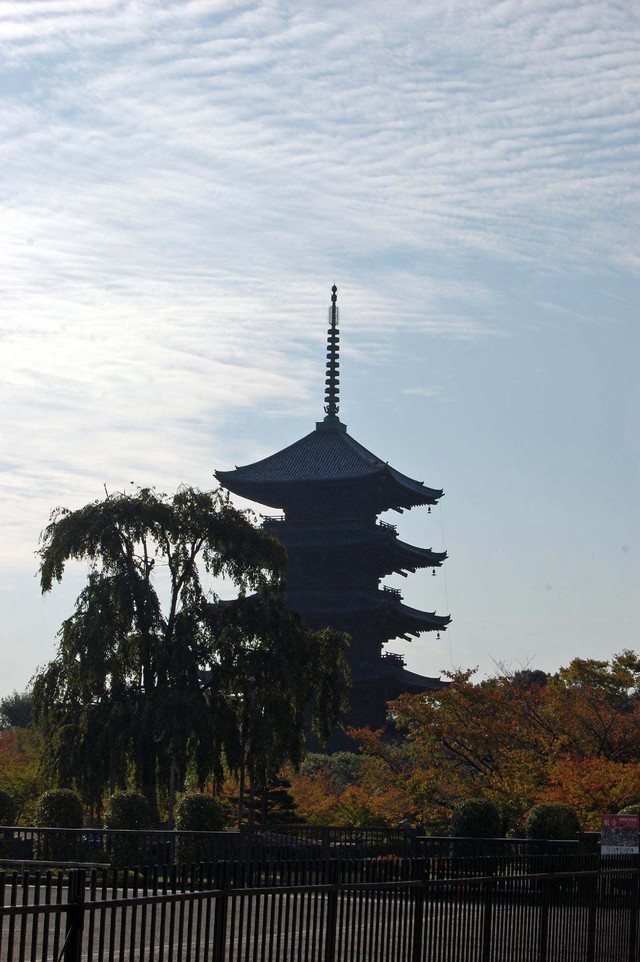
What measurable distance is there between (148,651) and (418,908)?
24.5m

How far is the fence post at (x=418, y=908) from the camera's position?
A: 397 inches

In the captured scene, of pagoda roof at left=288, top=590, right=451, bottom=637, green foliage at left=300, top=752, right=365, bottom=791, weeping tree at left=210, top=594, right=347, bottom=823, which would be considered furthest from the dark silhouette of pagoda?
weeping tree at left=210, top=594, right=347, bottom=823

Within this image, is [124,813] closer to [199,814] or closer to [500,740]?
[199,814]

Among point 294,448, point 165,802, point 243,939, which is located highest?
point 294,448

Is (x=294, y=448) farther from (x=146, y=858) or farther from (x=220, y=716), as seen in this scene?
(x=146, y=858)

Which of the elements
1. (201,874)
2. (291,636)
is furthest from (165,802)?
(201,874)

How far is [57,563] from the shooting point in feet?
114

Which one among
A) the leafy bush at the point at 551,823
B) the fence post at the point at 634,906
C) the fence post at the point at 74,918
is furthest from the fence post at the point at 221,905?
the leafy bush at the point at 551,823

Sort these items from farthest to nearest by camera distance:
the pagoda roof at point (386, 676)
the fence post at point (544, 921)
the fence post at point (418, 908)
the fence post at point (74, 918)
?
the pagoda roof at point (386, 676) → the fence post at point (544, 921) → the fence post at point (418, 908) → the fence post at point (74, 918)

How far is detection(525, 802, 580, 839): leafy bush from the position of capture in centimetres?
2467

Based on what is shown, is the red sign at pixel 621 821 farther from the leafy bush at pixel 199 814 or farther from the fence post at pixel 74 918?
the leafy bush at pixel 199 814

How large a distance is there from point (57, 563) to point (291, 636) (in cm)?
629

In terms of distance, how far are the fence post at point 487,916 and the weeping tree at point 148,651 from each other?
2183 centimetres

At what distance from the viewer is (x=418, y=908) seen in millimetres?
10227
